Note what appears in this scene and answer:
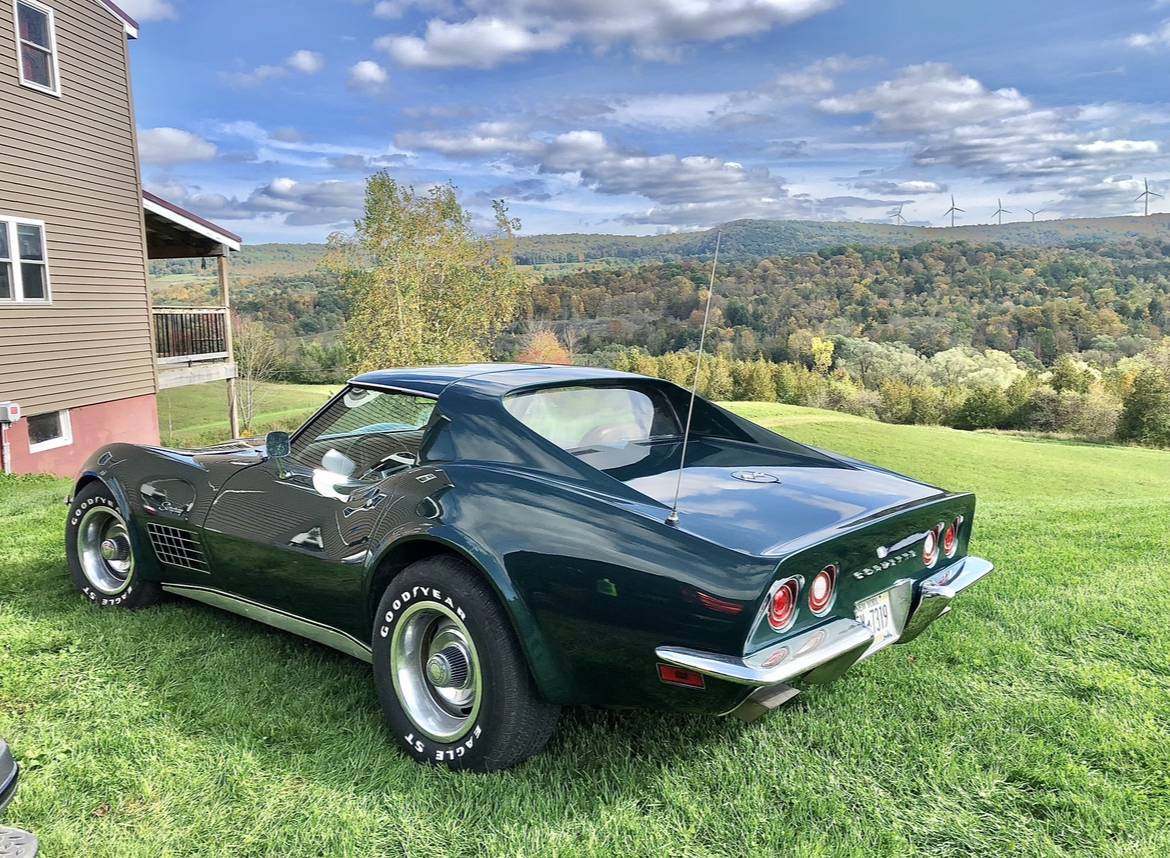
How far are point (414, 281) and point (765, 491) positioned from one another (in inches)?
1528

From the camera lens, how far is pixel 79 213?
557 inches

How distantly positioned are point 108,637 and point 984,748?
12.4ft

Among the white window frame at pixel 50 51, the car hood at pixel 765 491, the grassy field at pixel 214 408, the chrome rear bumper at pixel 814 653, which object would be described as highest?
the white window frame at pixel 50 51

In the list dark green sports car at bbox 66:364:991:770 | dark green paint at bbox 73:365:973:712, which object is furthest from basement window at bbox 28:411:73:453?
dark green paint at bbox 73:365:973:712

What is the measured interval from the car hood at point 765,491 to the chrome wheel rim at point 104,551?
2.86 metres

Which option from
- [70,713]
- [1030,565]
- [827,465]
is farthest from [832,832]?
[1030,565]

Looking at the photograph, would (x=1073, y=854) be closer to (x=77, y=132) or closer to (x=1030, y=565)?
(x=1030, y=565)

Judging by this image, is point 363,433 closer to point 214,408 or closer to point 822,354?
point 214,408

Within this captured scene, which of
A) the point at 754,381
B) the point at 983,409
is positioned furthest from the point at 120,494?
the point at 983,409

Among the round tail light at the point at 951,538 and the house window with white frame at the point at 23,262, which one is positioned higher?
the house window with white frame at the point at 23,262

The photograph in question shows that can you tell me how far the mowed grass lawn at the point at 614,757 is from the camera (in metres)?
2.38

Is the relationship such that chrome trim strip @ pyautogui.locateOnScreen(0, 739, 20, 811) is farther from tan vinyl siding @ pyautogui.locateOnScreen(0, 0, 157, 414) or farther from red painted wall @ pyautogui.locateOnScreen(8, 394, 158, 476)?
tan vinyl siding @ pyautogui.locateOnScreen(0, 0, 157, 414)

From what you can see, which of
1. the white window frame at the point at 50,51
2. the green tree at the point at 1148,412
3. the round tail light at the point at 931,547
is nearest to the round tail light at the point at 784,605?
the round tail light at the point at 931,547

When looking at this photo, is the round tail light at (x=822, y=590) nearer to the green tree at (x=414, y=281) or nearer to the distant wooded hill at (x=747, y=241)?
the distant wooded hill at (x=747, y=241)
